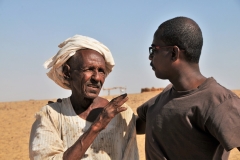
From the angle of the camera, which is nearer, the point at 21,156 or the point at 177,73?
the point at 177,73

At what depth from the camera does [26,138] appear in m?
17.7

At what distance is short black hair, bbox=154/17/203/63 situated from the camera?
108 inches

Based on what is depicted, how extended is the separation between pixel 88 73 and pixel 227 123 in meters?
1.42

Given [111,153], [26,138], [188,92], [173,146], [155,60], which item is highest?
[155,60]

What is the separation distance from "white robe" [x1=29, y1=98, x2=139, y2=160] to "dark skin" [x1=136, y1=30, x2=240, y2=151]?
2.93 ft

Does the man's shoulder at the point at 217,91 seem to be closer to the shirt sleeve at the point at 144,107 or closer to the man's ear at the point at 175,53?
the man's ear at the point at 175,53

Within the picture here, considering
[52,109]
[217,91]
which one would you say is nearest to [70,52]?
[52,109]

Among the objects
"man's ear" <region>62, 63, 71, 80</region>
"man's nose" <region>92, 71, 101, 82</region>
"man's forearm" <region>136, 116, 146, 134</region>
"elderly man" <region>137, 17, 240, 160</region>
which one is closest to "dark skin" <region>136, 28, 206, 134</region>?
"elderly man" <region>137, 17, 240, 160</region>

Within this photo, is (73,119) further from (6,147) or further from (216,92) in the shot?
(6,147)

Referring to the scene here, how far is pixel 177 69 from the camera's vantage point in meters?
2.79

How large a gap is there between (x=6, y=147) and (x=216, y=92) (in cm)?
1446

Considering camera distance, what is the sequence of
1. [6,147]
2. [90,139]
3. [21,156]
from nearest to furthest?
[90,139]
[21,156]
[6,147]

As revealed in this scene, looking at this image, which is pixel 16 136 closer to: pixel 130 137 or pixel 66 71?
pixel 66 71

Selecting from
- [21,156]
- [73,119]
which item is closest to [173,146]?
[73,119]
